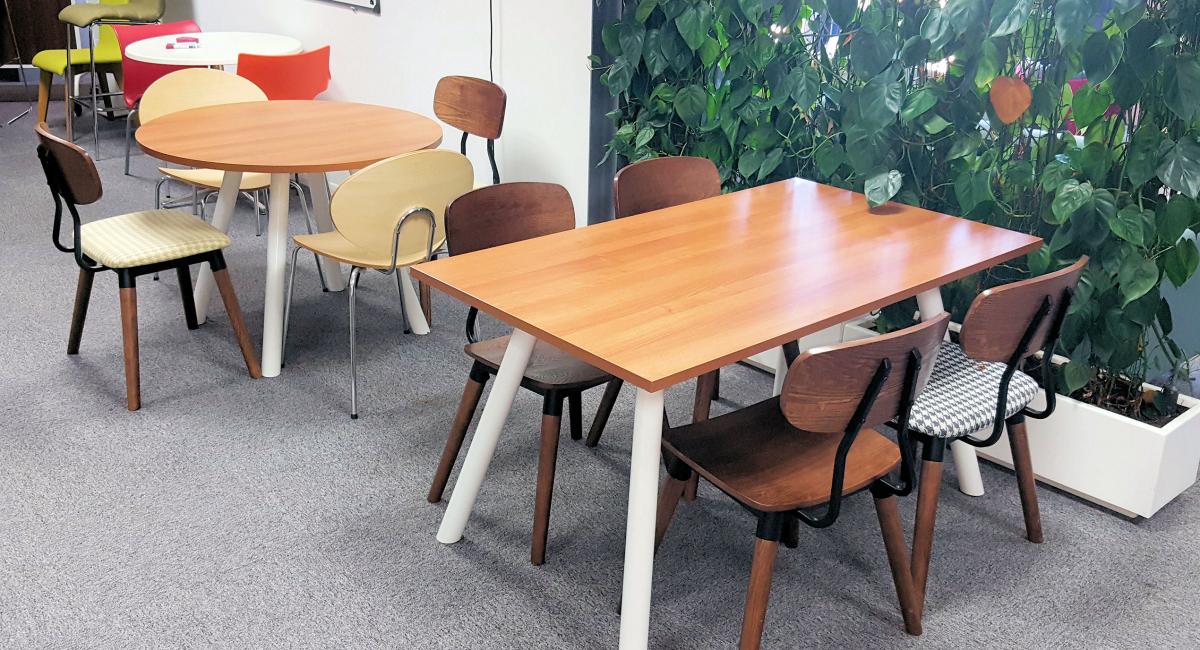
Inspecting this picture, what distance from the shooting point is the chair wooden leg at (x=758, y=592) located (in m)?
2.09

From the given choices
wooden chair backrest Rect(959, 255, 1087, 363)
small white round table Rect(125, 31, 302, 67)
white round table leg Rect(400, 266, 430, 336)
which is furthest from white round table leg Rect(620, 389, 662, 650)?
small white round table Rect(125, 31, 302, 67)

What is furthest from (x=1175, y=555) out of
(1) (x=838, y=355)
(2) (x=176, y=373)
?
(2) (x=176, y=373)

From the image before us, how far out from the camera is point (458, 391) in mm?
3426

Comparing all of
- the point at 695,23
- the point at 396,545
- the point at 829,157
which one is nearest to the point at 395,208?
the point at 396,545

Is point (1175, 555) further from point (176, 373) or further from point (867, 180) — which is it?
point (176, 373)

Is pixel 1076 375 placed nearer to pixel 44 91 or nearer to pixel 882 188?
pixel 882 188

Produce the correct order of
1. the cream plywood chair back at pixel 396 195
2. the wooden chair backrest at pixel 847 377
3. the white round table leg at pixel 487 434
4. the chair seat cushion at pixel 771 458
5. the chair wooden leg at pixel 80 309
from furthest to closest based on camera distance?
the chair wooden leg at pixel 80 309, the cream plywood chair back at pixel 396 195, the white round table leg at pixel 487 434, the chair seat cushion at pixel 771 458, the wooden chair backrest at pixel 847 377

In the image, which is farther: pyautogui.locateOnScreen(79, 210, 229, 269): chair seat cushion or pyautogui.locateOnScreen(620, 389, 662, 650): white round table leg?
pyautogui.locateOnScreen(79, 210, 229, 269): chair seat cushion

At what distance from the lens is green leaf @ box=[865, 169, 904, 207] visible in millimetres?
2902

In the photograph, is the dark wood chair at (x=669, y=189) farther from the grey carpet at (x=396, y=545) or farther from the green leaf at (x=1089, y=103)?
the green leaf at (x=1089, y=103)

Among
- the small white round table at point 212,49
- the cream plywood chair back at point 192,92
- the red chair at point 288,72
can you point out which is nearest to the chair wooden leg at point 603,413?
the cream plywood chair back at point 192,92

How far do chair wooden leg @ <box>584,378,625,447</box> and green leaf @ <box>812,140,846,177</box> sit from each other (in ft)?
3.09

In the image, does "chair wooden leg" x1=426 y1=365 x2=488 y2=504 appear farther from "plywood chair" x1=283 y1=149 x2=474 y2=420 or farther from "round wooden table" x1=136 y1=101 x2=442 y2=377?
"round wooden table" x1=136 y1=101 x2=442 y2=377

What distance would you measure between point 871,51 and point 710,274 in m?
1.07
